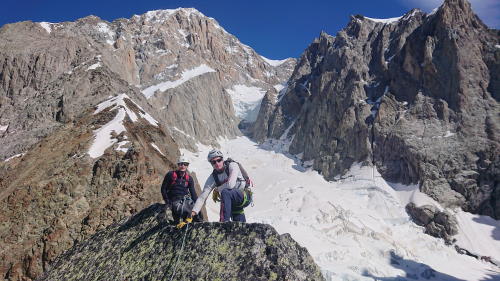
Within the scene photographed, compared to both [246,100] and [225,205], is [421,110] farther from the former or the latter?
[225,205]

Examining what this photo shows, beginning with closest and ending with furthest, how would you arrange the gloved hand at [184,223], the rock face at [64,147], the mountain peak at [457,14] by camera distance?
the gloved hand at [184,223] < the rock face at [64,147] < the mountain peak at [457,14]

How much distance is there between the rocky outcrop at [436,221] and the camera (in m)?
77.2

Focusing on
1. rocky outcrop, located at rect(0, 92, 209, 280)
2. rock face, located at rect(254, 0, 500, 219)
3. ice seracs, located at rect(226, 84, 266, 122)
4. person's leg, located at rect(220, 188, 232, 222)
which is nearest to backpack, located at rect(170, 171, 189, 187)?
person's leg, located at rect(220, 188, 232, 222)

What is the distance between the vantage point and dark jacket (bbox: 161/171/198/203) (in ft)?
34.8

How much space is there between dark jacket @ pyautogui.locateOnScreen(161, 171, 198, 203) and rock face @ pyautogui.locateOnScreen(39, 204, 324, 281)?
0.35m

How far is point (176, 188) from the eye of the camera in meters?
10.7

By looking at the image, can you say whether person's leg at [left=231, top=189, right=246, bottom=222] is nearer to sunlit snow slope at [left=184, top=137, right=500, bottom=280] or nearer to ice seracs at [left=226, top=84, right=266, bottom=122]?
sunlit snow slope at [left=184, top=137, right=500, bottom=280]

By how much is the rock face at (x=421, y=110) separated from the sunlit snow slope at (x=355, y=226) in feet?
18.8

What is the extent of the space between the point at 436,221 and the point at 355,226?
648 inches

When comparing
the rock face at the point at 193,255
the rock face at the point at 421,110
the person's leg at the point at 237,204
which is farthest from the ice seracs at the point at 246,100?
the person's leg at the point at 237,204

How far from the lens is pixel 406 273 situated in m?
62.1

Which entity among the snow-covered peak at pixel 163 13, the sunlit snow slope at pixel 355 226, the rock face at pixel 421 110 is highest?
the snow-covered peak at pixel 163 13

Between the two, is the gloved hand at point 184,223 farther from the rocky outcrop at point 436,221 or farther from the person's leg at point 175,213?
the rocky outcrop at point 436,221

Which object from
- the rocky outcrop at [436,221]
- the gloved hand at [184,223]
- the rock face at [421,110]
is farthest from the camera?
the rock face at [421,110]
